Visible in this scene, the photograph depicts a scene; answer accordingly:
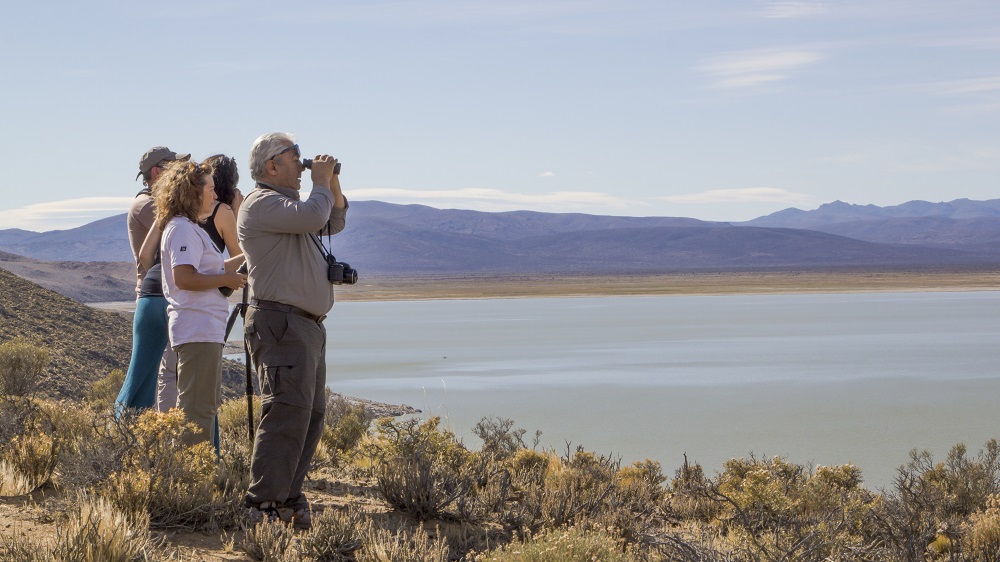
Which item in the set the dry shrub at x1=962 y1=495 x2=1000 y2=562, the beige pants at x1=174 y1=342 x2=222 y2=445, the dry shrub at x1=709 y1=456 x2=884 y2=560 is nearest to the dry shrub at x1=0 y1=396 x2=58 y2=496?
the beige pants at x1=174 y1=342 x2=222 y2=445

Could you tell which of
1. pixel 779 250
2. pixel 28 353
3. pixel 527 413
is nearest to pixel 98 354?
pixel 28 353

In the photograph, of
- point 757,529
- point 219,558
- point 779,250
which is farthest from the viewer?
point 779,250

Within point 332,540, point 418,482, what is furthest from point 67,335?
point 332,540

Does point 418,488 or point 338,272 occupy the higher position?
point 338,272

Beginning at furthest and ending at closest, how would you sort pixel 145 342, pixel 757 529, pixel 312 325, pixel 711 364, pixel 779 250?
pixel 779 250, pixel 711 364, pixel 145 342, pixel 757 529, pixel 312 325

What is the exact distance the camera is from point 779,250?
180 metres

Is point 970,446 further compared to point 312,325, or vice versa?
point 970,446

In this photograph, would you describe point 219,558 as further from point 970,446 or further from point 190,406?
point 970,446

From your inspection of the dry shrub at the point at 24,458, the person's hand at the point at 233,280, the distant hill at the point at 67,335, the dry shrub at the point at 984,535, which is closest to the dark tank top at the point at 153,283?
the person's hand at the point at 233,280

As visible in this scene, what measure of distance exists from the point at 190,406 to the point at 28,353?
6895 millimetres

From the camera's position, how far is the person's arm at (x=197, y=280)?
4.33m

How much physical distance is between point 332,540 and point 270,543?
0.76 ft

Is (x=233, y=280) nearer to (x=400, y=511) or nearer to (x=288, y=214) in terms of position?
(x=288, y=214)

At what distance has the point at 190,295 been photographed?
4.38 metres
